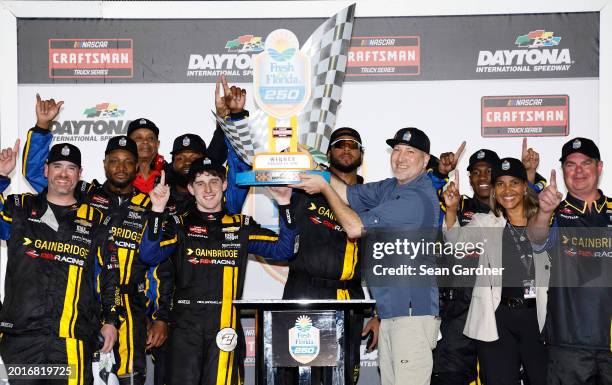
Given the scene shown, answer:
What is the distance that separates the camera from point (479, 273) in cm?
440

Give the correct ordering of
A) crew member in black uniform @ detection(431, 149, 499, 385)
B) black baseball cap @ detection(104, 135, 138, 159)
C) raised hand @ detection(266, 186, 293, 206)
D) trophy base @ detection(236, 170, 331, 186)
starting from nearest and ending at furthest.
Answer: trophy base @ detection(236, 170, 331, 186) < raised hand @ detection(266, 186, 293, 206) < black baseball cap @ detection(104, 135, 138, 159) < crew member in black uniform @ detection(431, 149, 499, 385)

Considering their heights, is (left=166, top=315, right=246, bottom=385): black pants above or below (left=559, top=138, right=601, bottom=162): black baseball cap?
below

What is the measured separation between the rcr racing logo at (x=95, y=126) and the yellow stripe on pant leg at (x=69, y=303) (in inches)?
68.9

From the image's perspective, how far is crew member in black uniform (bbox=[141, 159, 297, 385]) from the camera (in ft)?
13.6

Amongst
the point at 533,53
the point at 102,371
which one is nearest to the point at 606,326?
the point at 533,53

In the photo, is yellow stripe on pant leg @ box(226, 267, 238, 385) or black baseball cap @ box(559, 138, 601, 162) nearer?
yellow stripe on pant leg @ box(226, 267, 238, 385)

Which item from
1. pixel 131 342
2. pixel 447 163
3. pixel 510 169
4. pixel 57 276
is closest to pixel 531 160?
pixel 447 163

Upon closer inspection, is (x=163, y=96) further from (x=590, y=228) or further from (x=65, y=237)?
(x=590, y=228)

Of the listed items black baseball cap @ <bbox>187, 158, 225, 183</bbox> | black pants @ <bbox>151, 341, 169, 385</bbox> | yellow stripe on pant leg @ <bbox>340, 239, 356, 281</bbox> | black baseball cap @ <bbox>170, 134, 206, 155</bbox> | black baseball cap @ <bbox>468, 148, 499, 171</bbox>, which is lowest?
black pants @ <bbox>151, 341, 169, 385</bbox>

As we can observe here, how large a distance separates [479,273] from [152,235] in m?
1.96

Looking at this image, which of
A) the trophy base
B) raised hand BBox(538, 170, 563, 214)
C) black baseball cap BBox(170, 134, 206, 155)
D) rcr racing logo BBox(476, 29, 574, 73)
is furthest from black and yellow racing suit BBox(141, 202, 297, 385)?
rcr racing logo BBox(476, 29, 574, 73)

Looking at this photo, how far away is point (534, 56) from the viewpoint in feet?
18.2

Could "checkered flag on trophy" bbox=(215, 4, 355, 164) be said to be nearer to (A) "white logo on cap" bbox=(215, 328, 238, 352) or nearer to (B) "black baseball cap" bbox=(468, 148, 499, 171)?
(A) "white logo on cap" bbox=(215, 328, 238, 352)

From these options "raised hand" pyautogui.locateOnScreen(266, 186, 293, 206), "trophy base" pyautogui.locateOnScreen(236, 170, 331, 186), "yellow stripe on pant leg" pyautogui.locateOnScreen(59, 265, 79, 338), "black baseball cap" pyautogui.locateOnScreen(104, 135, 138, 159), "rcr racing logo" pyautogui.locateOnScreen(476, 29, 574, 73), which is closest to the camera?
"trophy base" pyautogui.locateOnScreen(236, 170, 331, 186)
